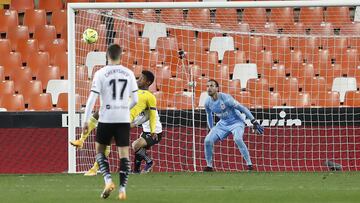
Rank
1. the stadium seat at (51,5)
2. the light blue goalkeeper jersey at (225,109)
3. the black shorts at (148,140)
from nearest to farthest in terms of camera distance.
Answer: the black shorts at (148,140), the light blue goalkeeper jersey at (225,109), the stadium seat at (51,5)

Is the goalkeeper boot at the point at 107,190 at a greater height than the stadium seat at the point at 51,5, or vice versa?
the stadium seat at the point at 51,5

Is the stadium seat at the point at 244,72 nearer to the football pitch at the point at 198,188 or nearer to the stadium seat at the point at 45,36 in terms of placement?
the football pitch at the point at 198,188

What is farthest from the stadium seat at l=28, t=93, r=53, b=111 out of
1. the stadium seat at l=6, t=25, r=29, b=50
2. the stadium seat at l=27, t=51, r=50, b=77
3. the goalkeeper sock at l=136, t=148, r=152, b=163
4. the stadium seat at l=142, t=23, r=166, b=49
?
the goalkeeper sock at l=136, t=148, r=152, b=163

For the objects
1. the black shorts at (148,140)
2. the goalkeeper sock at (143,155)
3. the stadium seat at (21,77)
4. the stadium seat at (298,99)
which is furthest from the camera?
the stadium seat at (21,77)

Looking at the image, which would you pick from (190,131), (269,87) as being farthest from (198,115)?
(269,87)

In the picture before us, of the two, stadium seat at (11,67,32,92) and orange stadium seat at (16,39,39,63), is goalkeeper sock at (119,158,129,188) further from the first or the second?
orange stadium seat at (16,39,39,63)

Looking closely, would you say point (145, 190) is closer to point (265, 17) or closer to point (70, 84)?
point (70, 84)

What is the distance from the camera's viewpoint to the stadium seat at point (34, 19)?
23.2 m

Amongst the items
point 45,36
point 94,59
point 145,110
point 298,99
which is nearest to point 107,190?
point 145,110

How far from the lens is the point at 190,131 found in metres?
20.8

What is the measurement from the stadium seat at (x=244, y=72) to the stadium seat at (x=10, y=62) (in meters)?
4.62

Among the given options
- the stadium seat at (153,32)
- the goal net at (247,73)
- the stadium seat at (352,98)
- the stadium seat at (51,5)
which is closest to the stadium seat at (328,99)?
the goal net at (247,73)

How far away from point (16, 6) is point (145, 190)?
1055 cm

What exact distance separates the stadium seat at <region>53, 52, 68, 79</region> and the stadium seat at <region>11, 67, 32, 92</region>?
64cm
